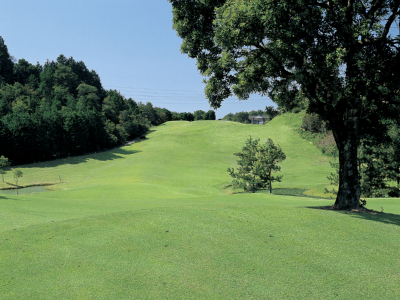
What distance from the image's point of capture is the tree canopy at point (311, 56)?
12.4 metres

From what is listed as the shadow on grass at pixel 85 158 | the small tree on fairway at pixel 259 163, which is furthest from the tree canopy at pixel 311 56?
the shadow on grass at pixel 85 158

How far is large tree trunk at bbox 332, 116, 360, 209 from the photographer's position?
15.1m

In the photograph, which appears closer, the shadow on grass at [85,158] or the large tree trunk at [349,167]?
the large tree trunk at [349,167]

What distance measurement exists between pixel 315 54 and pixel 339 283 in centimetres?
977

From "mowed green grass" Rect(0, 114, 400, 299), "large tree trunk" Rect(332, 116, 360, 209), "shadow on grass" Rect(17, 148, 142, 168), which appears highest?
"large tree trunk" Rect(332, 116, 360, 209)

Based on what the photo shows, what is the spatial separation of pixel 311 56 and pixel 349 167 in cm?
630

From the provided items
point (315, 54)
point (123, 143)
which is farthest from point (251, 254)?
point (123, 143)

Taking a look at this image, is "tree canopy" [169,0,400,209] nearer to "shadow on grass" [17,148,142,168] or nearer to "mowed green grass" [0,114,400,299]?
"mowed green grass" [0,114,400,299]

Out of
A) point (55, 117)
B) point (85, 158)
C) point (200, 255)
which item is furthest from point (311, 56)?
point (55, 117)

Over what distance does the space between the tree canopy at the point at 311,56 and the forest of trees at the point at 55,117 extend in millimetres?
70358

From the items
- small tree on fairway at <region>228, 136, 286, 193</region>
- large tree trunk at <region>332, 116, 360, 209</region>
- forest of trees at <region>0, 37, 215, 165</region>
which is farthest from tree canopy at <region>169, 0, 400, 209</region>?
forest of trees at <region>0, 37, 215, 165</region>

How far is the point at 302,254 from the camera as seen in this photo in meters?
8.36

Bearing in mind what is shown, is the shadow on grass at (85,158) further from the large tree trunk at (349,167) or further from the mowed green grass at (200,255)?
the large tree trunk at (349,167)

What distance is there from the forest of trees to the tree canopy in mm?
70358
